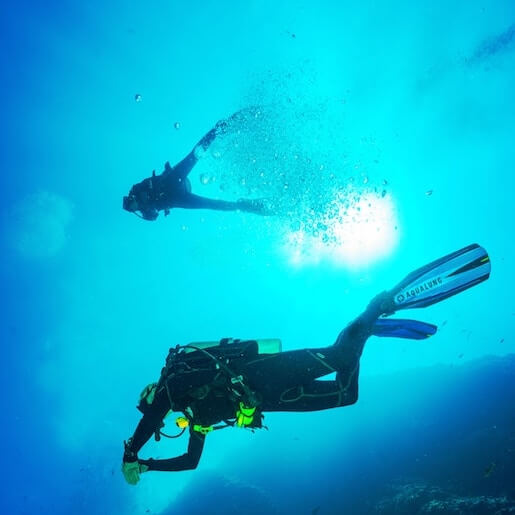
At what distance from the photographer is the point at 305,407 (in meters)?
4.66

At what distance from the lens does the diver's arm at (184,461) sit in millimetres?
4445

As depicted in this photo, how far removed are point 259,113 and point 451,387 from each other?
2413cm

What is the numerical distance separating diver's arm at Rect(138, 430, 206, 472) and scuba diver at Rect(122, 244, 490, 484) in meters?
0.01

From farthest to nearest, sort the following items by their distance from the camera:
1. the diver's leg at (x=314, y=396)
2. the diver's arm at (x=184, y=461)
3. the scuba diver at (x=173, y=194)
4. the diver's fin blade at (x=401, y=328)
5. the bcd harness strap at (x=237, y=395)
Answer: the scuba diver at (x=173, y=194), the diver's fin blade at (x=401, y=328), the diver's leg at (x=314, y=396), the diver's arm at (x=184, y=461), the bcd harness strap at (x=237, y=395)

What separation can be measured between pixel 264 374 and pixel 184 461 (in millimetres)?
1731

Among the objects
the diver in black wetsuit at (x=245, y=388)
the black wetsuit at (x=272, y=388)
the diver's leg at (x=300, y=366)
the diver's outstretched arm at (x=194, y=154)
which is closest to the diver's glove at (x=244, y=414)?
the diver in black wetsuit at (x=245, y=388)

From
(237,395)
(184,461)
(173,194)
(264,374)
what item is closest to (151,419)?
(184,461)

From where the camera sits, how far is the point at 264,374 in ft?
14.6

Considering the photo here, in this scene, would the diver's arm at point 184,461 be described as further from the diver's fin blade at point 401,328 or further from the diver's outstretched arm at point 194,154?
the diver's outstretched arm at point 194,154

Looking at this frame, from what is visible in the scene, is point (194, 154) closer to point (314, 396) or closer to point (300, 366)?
point (300, 366)

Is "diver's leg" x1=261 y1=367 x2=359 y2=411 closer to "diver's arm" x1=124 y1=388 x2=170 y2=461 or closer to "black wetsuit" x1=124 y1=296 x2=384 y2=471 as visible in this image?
"black wetsuit" x1=124 y1=296 x2=384 y2=471

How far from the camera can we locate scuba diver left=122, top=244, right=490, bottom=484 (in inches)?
166

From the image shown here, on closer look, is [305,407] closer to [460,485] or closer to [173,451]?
[460,485]

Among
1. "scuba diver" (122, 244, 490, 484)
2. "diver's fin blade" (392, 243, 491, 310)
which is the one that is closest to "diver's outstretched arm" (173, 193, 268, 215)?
"scuba diver" (122, 244, 490, 484)
